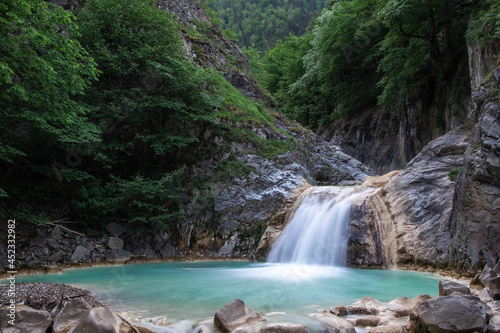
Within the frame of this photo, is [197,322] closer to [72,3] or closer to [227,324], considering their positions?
[227,324]

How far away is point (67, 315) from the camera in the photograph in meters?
3.87

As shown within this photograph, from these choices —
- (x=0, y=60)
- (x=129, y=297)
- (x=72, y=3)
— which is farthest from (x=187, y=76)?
(x=129, y=297)

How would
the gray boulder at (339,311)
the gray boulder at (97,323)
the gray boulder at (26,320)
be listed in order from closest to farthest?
1. the gray boulder at (97,323)
2. the gray boulder at (26,320)
3. the gray boulder at (339,311)

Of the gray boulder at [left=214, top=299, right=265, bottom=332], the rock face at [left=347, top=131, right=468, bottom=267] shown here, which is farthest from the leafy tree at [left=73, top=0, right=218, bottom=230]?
the gray boulder at [left=214, top=299, right=265, bottom=332]

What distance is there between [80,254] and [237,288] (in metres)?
6.93

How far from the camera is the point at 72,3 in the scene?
54.2ft

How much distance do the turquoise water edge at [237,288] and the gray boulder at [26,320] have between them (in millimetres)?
1073

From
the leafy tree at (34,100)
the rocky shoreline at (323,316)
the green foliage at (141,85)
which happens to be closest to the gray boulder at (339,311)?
the rocky shoreline at (323,316)

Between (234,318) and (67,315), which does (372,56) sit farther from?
(67,315)

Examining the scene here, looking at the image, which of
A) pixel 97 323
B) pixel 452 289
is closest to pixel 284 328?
pixel 97 323

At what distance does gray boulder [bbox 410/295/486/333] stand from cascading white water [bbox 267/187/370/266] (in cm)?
571

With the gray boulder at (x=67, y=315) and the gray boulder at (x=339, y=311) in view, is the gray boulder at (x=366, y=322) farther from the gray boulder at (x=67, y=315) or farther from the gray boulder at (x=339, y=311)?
the gray boulder at (x=67, y=315)

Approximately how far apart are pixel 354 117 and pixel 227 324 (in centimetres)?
2440

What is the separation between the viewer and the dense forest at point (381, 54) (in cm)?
1359
